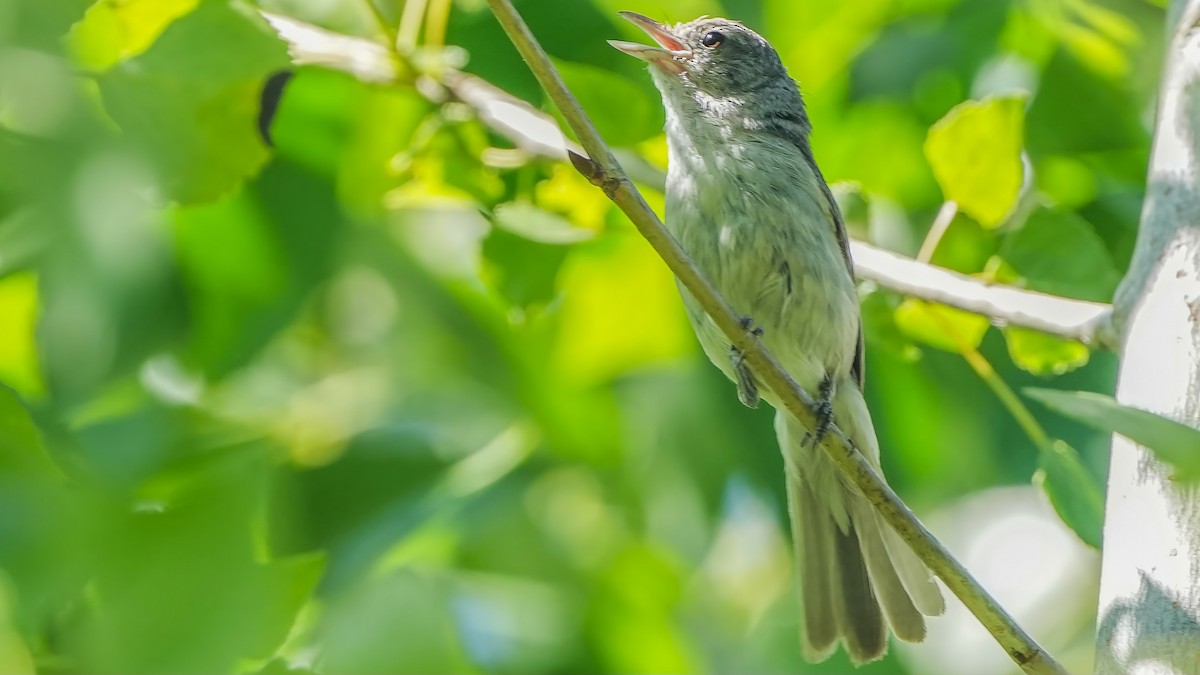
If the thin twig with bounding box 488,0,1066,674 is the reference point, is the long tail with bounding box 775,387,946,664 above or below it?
below

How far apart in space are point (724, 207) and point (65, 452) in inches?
63.5

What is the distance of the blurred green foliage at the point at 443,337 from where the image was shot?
2.01m

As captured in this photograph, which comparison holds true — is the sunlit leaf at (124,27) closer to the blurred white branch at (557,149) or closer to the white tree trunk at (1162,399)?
the blurred white branch at (557,149)

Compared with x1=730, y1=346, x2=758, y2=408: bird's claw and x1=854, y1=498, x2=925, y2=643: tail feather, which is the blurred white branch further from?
x1=854, y1=498, x2=925, y2=643: tail feather

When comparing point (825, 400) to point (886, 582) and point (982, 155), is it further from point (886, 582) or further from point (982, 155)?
point (982, 155)

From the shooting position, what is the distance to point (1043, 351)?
2.78 meters

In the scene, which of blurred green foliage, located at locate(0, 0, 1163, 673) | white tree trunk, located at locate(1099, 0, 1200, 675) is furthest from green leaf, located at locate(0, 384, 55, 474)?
white tree trunk, located at locate(1099, 0, 1200, 675)

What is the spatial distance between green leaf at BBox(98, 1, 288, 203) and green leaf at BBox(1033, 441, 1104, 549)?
1610mm

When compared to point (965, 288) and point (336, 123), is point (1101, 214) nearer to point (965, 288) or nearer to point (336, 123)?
point (965, 288)

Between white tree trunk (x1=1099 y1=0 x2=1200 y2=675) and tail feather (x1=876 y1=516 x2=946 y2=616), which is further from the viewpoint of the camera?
tail feather (x1=876 y1=516 x2=946 y2=616)

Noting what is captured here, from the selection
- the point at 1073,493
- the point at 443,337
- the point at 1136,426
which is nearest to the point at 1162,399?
the point at 1073,493

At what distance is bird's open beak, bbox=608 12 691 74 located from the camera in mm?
3057

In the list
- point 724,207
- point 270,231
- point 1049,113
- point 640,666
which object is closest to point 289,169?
point 270,231

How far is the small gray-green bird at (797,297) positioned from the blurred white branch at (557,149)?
15 centimetres
